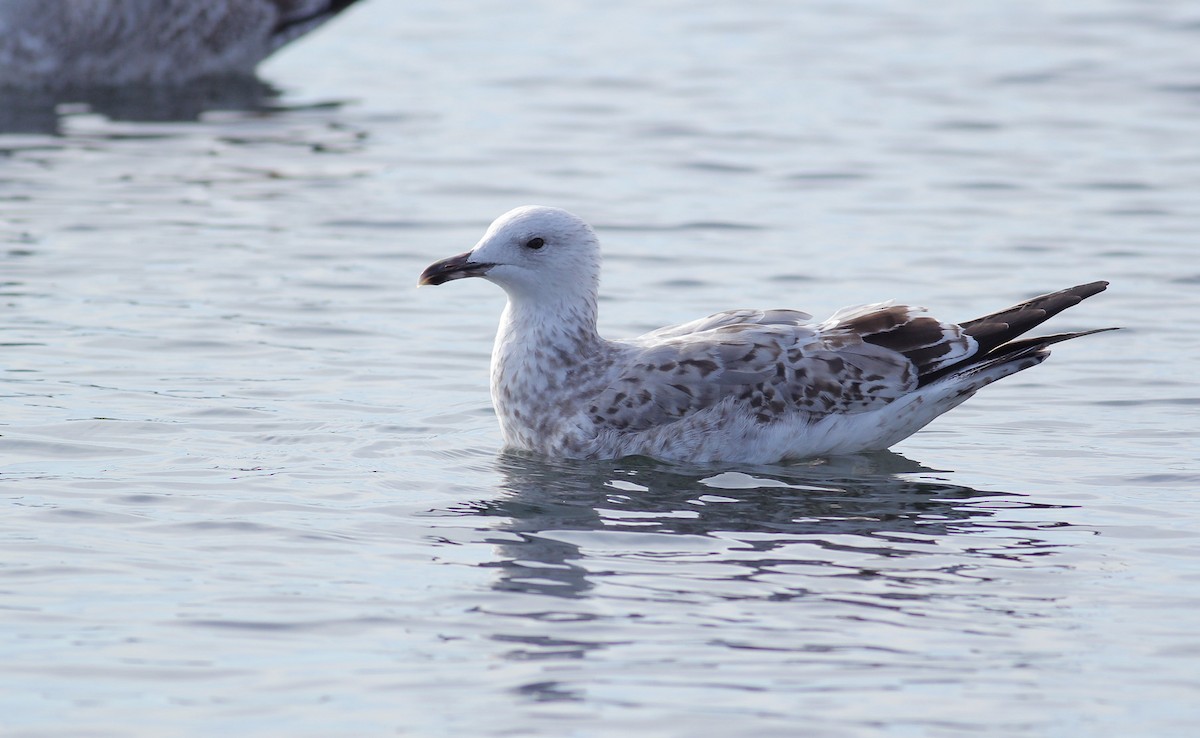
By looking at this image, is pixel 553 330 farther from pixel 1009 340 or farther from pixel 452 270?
pixel 1009 340

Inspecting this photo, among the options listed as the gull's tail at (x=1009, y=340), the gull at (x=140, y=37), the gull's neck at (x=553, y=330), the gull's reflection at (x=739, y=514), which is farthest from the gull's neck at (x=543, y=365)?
the gull at (x=140, y=37)

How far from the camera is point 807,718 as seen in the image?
6.46m

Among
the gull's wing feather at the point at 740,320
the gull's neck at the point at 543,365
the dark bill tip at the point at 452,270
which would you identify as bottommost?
the gull's neck at the point at 543,365

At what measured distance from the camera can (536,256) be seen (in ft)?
32.8

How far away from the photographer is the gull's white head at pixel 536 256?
9.86 metres

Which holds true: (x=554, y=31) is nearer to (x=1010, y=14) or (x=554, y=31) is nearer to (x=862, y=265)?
(x=1010, y=14)

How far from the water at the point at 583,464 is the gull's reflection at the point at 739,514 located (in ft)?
0.10

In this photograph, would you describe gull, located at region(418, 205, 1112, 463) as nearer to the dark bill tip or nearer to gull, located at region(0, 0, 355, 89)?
the dark bill tip

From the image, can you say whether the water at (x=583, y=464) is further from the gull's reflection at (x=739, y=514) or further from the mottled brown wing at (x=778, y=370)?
the mottled brown wing at (x=778, y=370)

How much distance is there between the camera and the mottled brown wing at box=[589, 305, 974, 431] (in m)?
9.66

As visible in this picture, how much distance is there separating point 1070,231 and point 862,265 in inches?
73.4

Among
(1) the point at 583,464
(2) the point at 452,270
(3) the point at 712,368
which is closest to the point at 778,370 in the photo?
(3) the point at 712,368

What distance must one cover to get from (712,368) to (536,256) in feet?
3.58

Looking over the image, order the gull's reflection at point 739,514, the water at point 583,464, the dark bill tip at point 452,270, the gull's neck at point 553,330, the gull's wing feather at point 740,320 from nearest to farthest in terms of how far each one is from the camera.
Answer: the water at point 583,464, the gull's reflection at point 739,514, the dark bill tip at point 452,270, the gull's neck at point 553,330, the gull's wing feather at point 740,320
